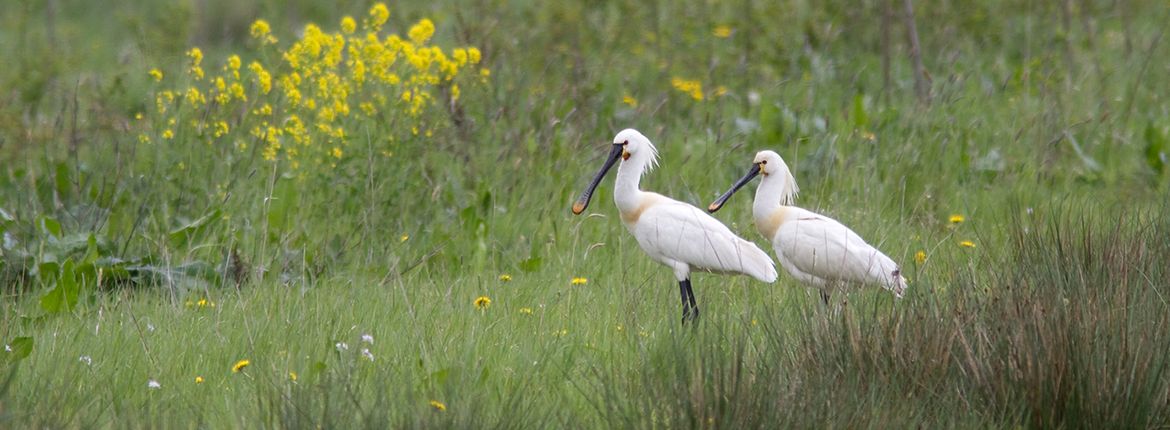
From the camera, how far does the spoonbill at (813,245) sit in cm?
525

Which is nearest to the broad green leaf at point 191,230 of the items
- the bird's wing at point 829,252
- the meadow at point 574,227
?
the meadow at point 574,227

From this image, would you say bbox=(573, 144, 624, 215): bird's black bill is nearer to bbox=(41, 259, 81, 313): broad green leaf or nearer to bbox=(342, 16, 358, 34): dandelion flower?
bbox=(342, 16, 358, 34): dandelion flower

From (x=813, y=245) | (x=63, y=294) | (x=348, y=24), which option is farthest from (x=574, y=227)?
(x=63, y=294)

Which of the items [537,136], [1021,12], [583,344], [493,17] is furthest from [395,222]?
[1021,12]

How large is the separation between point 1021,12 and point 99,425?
9701mm

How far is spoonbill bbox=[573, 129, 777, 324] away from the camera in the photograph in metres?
5.48

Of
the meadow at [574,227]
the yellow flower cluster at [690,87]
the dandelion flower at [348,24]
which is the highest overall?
the dandelion flower at [348,24]

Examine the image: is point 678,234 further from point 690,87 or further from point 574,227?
point 690,87

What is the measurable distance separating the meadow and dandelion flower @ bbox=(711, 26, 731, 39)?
0.03 metres

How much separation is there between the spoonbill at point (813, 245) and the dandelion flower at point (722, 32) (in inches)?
187

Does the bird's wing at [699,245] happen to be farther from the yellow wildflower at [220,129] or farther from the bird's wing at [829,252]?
the yellow wildflower at [220,129]

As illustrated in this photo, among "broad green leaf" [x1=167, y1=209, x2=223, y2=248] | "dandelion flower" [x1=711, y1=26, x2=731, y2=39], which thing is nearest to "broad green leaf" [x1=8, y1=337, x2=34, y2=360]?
"broad green leaf" [x1=167, y1=209, x2=223, y2=248]

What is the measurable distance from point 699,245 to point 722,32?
17.4 ft

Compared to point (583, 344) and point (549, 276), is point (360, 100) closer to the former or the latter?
point (549, 276)
